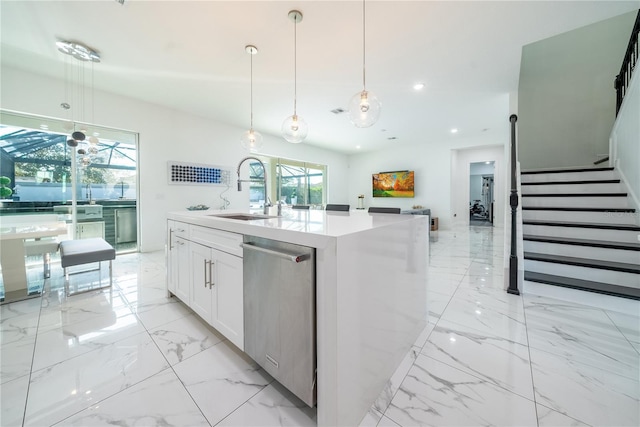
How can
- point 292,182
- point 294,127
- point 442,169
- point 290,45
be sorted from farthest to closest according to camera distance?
1. point 292,182
2. point 442,169
3. point 294,127
4. point 290,45

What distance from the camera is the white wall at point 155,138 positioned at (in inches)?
131

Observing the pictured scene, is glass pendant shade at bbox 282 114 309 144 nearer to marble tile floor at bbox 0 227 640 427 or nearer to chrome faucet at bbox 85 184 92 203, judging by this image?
marble tile floor at bbox 0 227 640 427

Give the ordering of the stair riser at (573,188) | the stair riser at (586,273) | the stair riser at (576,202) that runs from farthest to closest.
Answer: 1. the stair riser at (573,188)
2. the stair riser at (576,202)
3. the stair riser at (586,273)

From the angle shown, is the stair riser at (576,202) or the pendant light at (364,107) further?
the stair riser at (576,202)

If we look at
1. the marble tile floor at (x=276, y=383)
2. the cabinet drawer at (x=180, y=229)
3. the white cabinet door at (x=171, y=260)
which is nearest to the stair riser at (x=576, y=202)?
the marble tile floor at (x=276, y=383)

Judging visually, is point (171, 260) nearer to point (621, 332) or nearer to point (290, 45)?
point (290, 45)

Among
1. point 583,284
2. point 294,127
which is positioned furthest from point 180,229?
point 583,284

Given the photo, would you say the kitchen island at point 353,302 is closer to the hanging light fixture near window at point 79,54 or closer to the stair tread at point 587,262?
the stair tread at point 587,262

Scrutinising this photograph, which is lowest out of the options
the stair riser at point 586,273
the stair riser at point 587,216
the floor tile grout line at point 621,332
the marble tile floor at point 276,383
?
the marble tile floor at point 276,383

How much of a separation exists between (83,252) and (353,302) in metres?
2.96

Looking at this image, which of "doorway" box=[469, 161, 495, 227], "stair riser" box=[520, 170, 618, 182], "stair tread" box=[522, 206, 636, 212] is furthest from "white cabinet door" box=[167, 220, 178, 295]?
"doorway" box=[469, 161, 495, 227]

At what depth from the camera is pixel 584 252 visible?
258 centimetres

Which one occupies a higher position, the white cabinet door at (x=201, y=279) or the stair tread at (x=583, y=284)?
the white cabinet door at (x=201, y=279)

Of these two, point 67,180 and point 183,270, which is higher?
point 67,180
